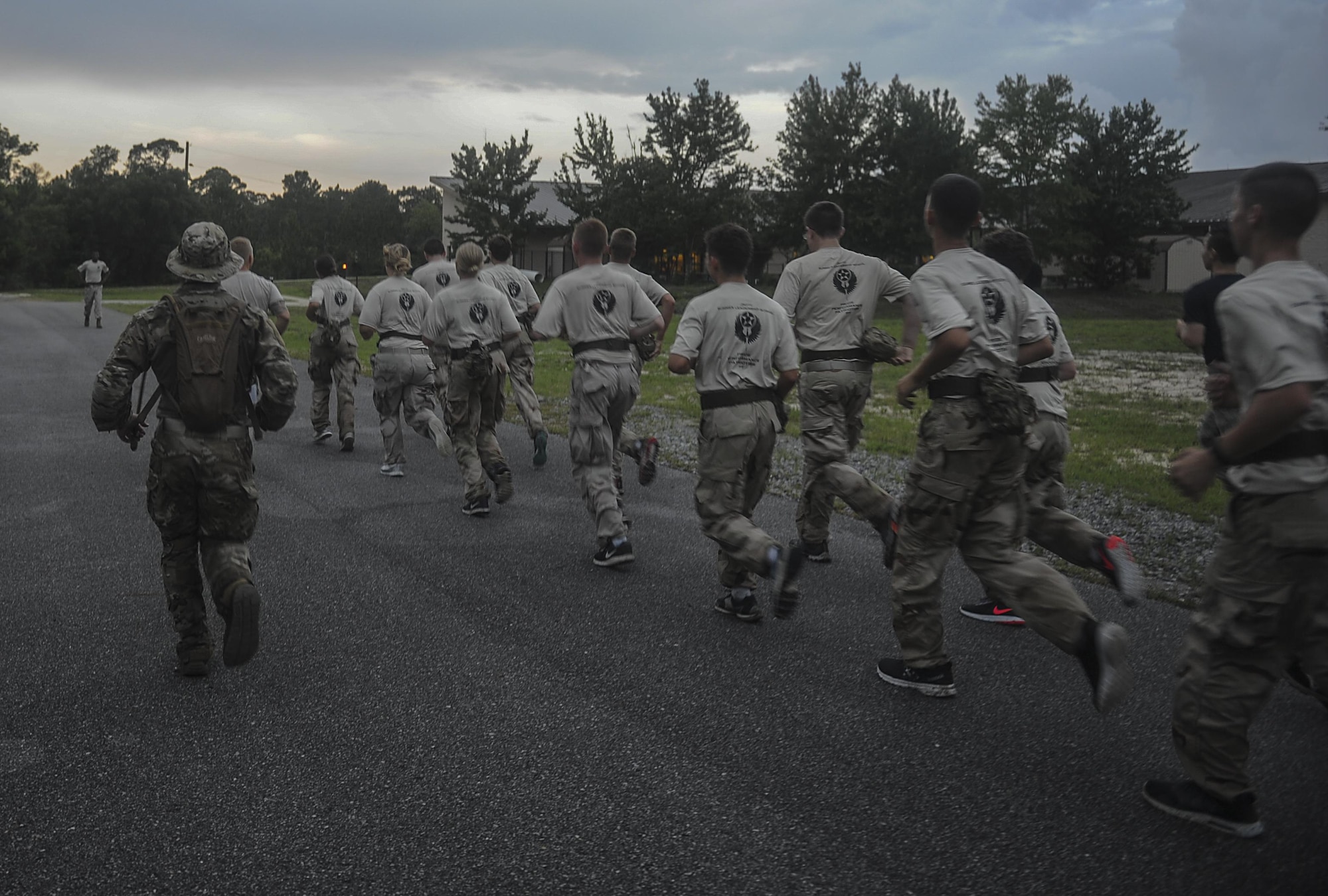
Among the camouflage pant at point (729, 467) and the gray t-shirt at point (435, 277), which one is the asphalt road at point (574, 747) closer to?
the camouflage pant at point (729, 467)

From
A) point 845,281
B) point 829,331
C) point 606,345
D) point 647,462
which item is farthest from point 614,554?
point 845,281

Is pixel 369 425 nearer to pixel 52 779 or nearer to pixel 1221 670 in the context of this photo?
pixel 52 779

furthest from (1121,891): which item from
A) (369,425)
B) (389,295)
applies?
(369,425)

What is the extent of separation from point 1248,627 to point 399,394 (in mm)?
8122

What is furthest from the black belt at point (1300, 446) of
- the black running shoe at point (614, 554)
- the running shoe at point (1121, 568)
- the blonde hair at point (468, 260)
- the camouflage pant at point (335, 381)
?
the camouflage pant at point (335, 381)

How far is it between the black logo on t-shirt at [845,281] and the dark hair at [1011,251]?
1.11 meters

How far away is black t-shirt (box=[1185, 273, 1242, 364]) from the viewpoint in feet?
16.9

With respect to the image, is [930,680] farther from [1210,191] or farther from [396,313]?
[1210,191]

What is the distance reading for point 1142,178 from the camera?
5138 centimetres

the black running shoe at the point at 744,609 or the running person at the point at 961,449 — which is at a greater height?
the running person at the point at 961,449

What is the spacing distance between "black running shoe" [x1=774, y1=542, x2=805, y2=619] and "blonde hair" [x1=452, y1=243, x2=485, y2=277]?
14.9 ft

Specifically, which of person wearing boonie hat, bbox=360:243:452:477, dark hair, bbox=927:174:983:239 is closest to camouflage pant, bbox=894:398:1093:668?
dark hair, bbox=927:174:983:239

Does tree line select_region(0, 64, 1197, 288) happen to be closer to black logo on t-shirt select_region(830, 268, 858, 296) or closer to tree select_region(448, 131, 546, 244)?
tree select_region(448, 131, 546, 244)

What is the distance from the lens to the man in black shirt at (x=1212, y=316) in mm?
4996
